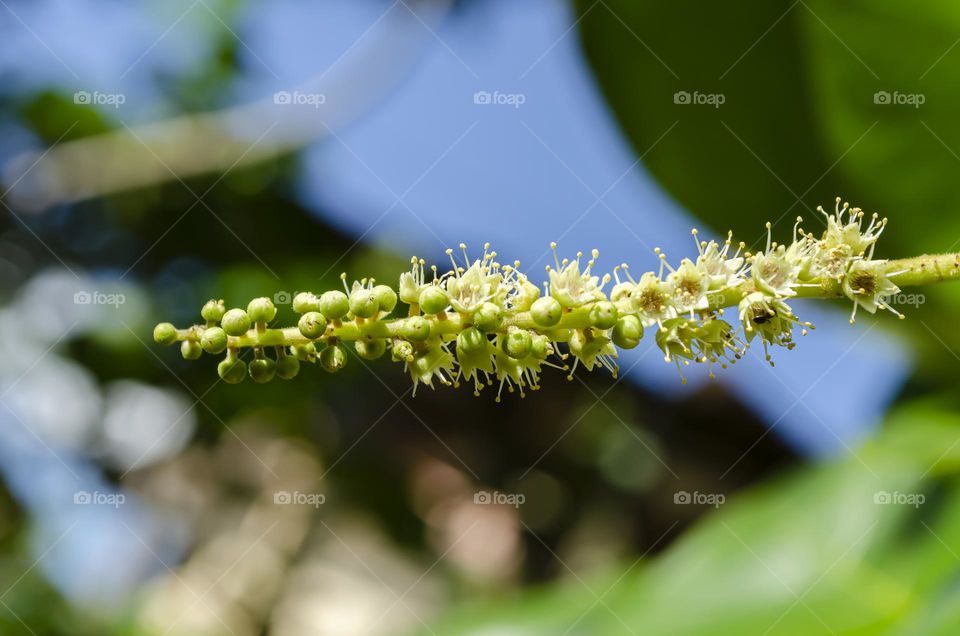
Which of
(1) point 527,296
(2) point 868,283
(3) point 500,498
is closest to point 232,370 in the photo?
(1) point 527,296

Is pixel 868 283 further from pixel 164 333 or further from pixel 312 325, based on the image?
pixel 164 333

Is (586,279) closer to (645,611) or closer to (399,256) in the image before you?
(645,611)

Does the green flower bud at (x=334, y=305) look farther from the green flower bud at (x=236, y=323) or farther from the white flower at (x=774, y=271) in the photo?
the white flower at (x=774, y=271)

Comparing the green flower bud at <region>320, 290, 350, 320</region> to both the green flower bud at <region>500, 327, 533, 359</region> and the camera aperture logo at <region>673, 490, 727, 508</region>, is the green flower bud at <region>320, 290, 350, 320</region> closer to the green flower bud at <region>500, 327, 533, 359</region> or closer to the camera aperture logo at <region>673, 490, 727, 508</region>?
the green flower bud at <region>500, 327, 533, 359</region>

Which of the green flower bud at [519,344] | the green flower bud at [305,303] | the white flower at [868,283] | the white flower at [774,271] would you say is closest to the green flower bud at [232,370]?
the green flower bud at [305,303]

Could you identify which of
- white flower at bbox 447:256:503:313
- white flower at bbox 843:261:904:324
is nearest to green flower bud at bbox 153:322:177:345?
white flower at bbox 447:256:503:313

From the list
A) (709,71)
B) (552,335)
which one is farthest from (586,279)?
(709,71)
